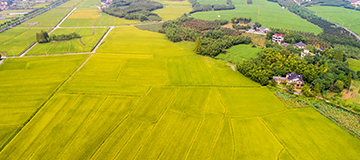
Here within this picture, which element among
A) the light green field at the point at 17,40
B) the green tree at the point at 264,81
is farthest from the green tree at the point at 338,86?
the light green field at the point at 17,40

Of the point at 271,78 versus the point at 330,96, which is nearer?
the point at 330,96

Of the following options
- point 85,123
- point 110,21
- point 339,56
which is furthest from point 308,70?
point 110,21

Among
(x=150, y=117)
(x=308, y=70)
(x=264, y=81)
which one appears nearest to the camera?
(x=150, y=117)

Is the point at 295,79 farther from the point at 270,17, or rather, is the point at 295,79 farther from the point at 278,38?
the point at 270,17

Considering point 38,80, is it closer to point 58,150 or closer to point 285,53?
point 58,150

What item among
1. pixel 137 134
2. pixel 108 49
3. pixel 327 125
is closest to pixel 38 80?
pixel 108 49

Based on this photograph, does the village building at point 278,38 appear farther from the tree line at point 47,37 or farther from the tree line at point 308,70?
the tree line at point 47,37

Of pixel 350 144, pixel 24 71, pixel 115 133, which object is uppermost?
pixel 24 71
